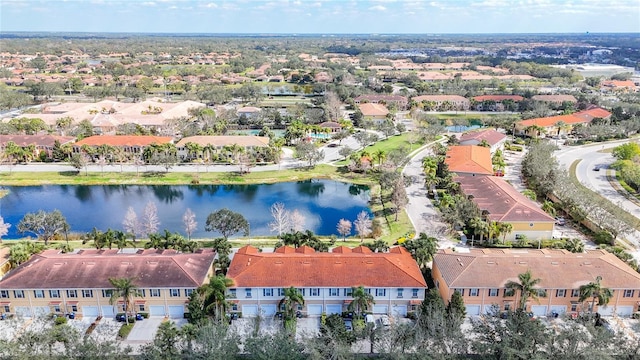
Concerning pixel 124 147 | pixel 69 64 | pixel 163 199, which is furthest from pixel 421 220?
pixel 69 64

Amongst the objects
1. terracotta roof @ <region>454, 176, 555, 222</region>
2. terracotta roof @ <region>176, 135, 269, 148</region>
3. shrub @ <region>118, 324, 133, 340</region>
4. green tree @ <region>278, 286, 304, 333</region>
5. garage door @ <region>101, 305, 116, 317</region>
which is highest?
terracotta roof @ <region>176, 135, 269, 148</region>

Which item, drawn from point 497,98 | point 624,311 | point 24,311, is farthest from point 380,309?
point 497,98

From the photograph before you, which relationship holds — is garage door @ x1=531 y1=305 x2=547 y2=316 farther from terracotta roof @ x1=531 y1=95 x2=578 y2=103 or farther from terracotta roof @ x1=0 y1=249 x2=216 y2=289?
terracotta roof @ x1=531 y1=95 x2=578 y2=103

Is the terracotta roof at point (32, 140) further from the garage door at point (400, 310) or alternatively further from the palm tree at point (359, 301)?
the garage door at point (400, 310)

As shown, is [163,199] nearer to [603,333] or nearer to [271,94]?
[603,333]

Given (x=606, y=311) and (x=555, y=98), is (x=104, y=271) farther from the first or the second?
(x=555, y=98)

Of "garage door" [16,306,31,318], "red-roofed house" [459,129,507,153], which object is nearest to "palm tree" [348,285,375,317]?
"garage door" [16,306,31,318]
